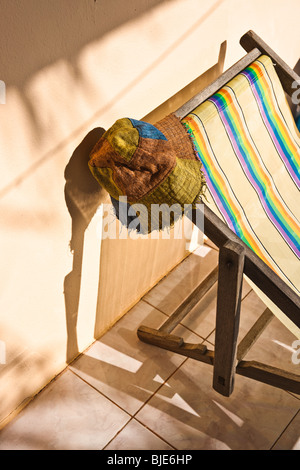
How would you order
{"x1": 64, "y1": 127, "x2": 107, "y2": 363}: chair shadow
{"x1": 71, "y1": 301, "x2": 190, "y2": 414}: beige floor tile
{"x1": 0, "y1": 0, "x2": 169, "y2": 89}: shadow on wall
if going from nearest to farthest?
{"x1": 0, "y1": 0, "x2": 169, "y2": 89}: shadow on wall → {"x1": 64, "y1": 127, "x2": 107, "y2": 363}: chair shadow → {"x1": 71, "y1": 301, "x2": 190, "y2": 414}: beige floor tile

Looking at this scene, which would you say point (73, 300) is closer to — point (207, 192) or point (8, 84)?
point (207, 192)

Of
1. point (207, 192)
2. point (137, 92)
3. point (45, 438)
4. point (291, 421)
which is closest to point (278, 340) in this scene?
point (291, 421)

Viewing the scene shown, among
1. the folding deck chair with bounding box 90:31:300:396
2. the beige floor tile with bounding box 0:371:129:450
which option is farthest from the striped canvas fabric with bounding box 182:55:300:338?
the beige floor tile with bounding box 0:371:129:450

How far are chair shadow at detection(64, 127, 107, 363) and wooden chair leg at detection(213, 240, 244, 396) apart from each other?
0.49 meters

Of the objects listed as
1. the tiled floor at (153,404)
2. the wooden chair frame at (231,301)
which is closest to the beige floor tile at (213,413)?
the tiled floor at (153,404)

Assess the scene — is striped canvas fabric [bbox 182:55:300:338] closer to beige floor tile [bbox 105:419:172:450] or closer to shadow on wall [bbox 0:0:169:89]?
shadow on wall [bbox 0:0:169:89]

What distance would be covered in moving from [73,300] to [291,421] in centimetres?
88

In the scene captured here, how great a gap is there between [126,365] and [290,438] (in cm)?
64

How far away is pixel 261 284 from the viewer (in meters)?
1.46

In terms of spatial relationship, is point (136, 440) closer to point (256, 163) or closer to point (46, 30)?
point (256, 163)

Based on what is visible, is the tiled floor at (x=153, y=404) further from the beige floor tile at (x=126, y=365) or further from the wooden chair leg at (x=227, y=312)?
the wooden chair leg at (x=227, y=312)

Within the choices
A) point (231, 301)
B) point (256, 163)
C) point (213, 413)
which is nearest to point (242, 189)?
point (256, 163)

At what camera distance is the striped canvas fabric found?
5.47 feet

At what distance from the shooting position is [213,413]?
1840 millimetres
